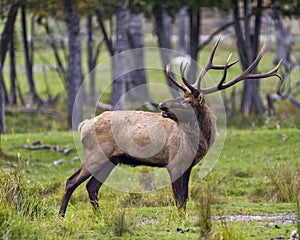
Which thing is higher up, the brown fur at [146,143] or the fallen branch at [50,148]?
the brown fur at [146,143]

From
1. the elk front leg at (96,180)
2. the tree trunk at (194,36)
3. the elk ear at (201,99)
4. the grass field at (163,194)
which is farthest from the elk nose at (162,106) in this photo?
the tree trunk at (194,36)

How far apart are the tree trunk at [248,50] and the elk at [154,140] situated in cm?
975

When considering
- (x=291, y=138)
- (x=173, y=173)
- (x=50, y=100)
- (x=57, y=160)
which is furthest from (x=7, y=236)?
(x=50, y=100)

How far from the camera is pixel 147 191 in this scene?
490 inches

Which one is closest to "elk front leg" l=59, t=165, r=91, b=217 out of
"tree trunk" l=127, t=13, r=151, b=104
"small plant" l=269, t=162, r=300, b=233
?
"small plant" l=269, t=162, r=300, b=233

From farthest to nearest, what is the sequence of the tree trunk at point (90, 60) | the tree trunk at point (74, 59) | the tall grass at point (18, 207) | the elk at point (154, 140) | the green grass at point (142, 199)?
the tree trunk at point (90, 60) → the tree trunk at point (74, 59) → the elk at point (154, 140) → the green grass at point (142, 199) → the tall grass at point (18, 207)

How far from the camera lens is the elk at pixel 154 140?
10406 mm

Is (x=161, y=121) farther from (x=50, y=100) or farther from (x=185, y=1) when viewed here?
(x=50, y=100)

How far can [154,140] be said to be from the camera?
10664mm

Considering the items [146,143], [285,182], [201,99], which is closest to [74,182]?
[146,143]

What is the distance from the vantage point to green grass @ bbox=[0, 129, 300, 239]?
8188 millimetres

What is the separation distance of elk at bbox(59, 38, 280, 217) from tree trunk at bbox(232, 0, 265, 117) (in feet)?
32.0

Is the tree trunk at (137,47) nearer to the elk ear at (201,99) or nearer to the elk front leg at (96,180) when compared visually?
the elk front leg at (96,180)

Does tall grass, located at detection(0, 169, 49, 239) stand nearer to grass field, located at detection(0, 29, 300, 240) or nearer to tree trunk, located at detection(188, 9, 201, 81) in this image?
grass field, located at detection(0, 29, 300, 240)
